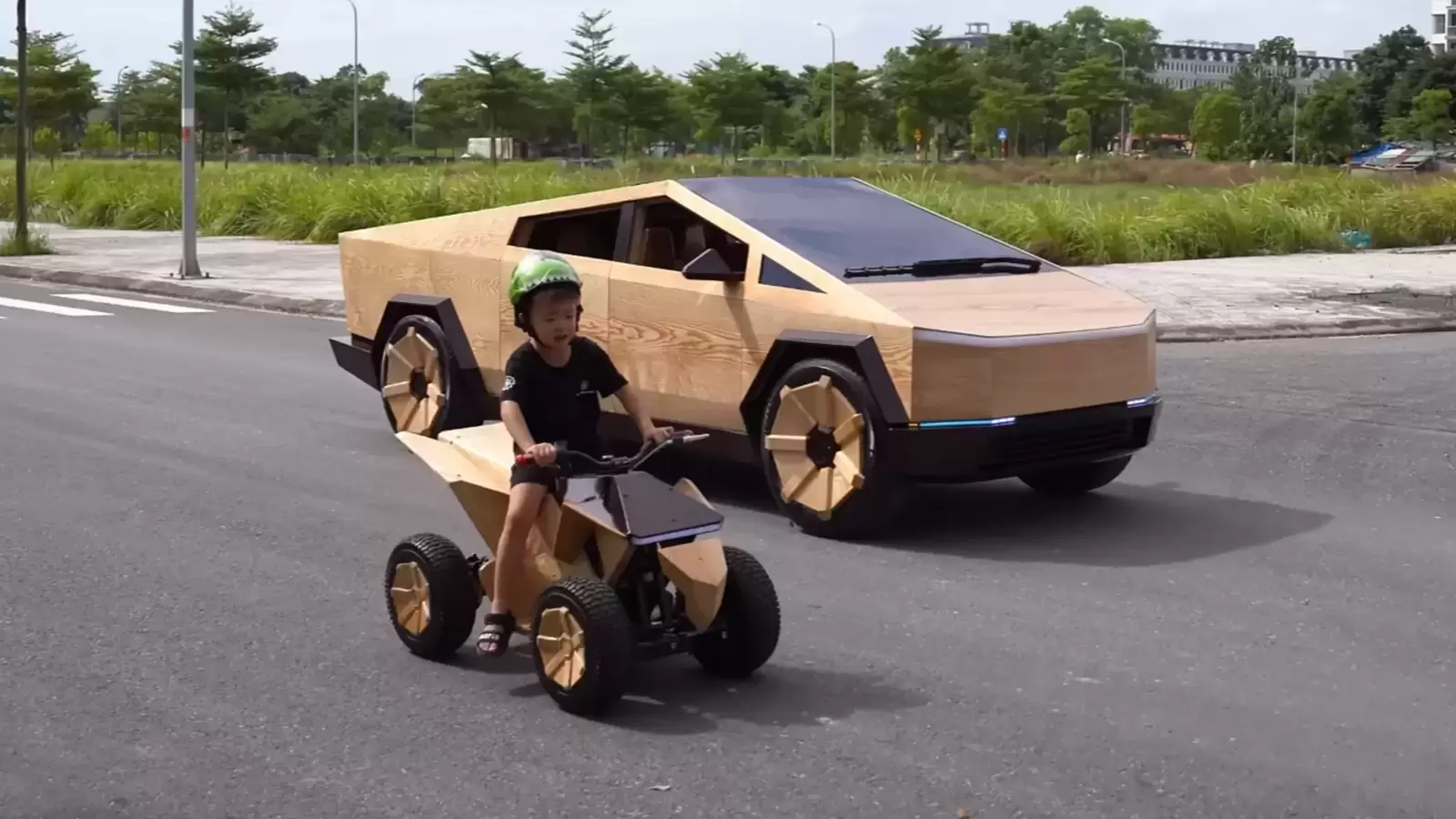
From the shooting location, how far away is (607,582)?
522cm

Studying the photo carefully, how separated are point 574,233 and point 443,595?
142 inches

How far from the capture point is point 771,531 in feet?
25.3

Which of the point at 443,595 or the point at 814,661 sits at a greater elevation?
the point at 443,595

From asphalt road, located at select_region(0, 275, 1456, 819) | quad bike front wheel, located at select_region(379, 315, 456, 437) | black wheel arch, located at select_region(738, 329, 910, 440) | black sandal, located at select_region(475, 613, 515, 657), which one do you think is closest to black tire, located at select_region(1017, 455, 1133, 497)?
asphalt road, located at select_region(0, 275, 1456, 819)

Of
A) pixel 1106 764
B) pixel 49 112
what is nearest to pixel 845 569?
pixel 1106 764

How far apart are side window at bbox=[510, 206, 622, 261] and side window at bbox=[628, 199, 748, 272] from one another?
17 centimetres

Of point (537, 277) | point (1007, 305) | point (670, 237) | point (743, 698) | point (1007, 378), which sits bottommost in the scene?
point (743, 698)

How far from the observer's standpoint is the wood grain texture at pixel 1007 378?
7145mm

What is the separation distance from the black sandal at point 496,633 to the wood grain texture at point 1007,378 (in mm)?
2274

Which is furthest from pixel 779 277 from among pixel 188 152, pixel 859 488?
pixel 188 152

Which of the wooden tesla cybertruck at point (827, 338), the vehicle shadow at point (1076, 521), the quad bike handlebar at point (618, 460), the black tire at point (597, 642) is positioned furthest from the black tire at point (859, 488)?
the black tire at point (597, 642)

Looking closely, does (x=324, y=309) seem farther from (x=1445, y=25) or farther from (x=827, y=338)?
(x=1445, y=25)

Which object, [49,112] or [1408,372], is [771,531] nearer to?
[1408,372]

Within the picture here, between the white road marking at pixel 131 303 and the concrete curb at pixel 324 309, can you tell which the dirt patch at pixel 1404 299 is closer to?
the concrete curb at pixel 324 309
